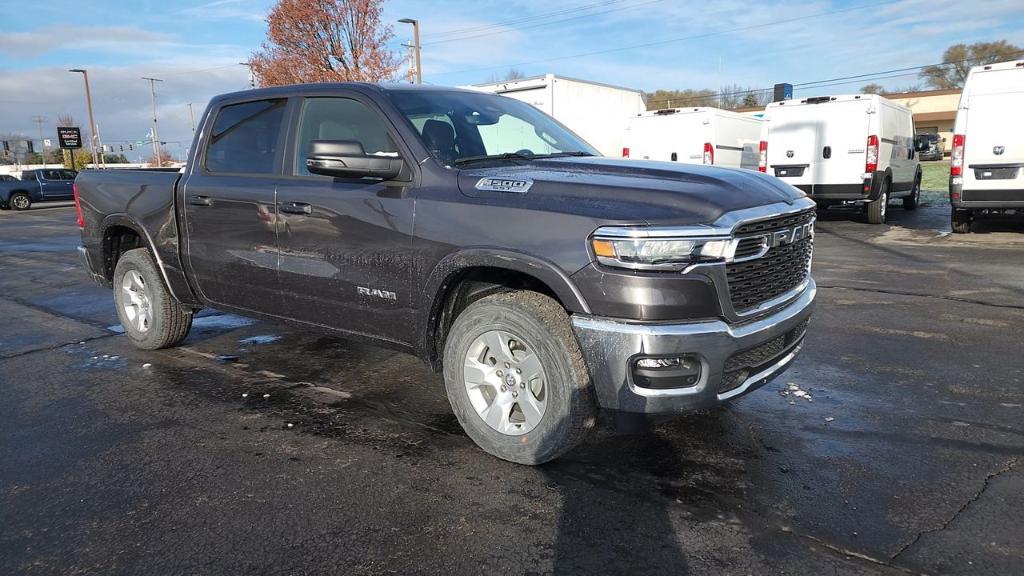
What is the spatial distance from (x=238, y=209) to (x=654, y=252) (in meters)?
2.83

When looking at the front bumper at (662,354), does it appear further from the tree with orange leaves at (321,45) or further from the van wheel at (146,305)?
the tree with orange leaves at (321,45)

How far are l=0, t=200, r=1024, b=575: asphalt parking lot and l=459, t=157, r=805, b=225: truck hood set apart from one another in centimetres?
123

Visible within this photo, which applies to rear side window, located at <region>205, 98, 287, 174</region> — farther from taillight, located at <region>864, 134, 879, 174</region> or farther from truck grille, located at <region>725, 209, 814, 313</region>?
taillight, located at <region>864, 134, 879, 174</region>

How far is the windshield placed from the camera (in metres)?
3.82

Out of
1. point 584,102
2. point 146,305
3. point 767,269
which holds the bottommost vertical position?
point 146,305

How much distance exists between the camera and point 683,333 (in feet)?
9.33

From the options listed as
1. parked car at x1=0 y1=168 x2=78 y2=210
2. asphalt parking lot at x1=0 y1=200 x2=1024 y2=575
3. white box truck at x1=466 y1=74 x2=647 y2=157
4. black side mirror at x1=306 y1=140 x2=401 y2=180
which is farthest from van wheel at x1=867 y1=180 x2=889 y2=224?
parked car at x1=0 y1=168 x2=78 y2=210

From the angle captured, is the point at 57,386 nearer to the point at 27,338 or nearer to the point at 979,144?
the point at 27,338

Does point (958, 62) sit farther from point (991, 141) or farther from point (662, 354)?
point (662, 354)

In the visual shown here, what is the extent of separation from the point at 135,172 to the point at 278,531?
386 centimetres

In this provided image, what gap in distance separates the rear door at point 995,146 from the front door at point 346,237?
10.8 metres

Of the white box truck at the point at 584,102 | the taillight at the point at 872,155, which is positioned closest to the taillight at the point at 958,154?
the taillight at the point at 872,155

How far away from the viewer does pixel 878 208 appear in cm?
1416

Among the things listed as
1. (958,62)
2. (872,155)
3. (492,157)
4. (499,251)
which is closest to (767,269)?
(499,251)
